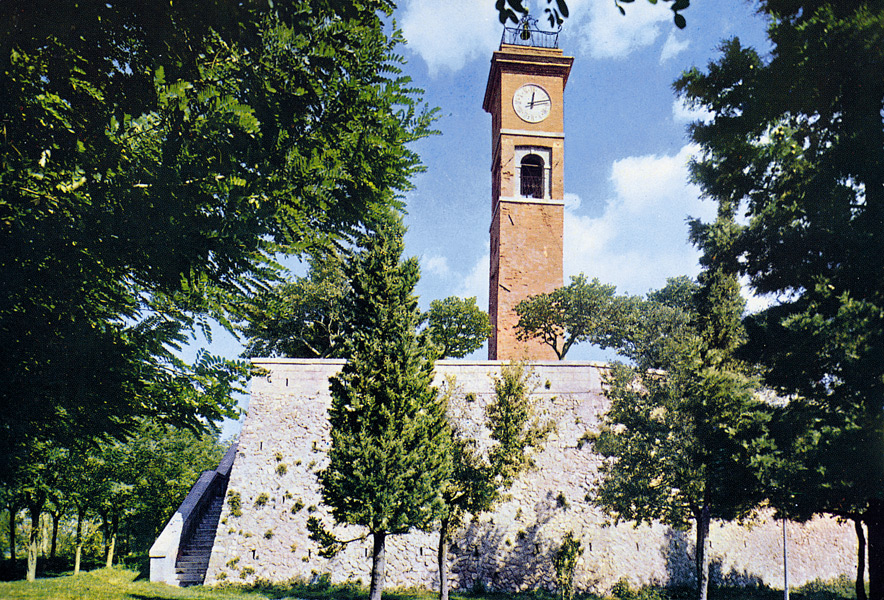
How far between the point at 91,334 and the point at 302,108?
3270 millimetres

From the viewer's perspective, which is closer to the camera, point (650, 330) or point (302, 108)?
point (302, 108)

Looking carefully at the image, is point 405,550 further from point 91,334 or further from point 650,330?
point 91,334

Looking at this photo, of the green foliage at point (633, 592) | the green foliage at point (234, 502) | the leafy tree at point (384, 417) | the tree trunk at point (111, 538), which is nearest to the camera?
the leafy tree at point (384, 417)

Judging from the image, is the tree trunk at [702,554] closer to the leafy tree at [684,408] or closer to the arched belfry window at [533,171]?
the leafy tree at [684,408]

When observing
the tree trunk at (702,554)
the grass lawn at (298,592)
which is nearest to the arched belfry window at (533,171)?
the tree trunk at (702,554)

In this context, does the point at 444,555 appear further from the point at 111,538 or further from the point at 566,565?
the point at 111,538

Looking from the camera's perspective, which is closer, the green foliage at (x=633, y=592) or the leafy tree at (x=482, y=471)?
the leafy tree at (x=482, y=471)

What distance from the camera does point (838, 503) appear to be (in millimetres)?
8469

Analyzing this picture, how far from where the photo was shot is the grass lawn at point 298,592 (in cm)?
1355

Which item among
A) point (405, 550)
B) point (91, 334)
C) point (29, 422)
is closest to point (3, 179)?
point (91, 334)

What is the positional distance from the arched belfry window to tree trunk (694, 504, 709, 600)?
18010 millimetres

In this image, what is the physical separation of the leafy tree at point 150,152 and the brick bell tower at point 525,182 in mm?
21424

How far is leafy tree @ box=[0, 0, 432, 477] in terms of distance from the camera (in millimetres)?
5121

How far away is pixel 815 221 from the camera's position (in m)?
7.65
